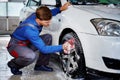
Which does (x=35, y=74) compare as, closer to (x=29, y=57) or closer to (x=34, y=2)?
(x=29, y=57)

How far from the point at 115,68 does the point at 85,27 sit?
71 centimetres

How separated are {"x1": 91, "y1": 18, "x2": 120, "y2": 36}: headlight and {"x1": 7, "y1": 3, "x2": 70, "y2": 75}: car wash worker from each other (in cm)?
68

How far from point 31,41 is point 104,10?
120cm

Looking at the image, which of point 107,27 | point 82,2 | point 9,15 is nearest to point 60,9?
point 82,2

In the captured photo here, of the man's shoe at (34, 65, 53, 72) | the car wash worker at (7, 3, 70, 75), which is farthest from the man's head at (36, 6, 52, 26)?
the man's shoe at (34, 65, 53, 72)

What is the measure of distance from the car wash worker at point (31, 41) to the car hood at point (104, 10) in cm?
37

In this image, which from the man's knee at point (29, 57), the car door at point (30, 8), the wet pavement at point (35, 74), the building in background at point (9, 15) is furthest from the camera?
the building in background at point (9, 15)

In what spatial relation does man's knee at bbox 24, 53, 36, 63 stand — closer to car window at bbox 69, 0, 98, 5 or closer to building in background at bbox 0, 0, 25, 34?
car window at bbox 69, 0, 98, 5

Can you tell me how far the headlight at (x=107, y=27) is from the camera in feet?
14.8

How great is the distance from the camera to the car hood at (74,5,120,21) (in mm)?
4633

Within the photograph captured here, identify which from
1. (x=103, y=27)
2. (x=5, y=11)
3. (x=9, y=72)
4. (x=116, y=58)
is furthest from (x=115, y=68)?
(x=5, y=11)

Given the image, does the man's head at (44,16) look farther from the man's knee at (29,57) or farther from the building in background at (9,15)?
the building in background at (9,15)

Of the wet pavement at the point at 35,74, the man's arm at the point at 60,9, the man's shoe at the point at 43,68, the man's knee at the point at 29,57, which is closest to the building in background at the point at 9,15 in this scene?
the wet pavement at the point at 35,74

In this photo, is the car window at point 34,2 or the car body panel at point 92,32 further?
the car window at point 34,2
